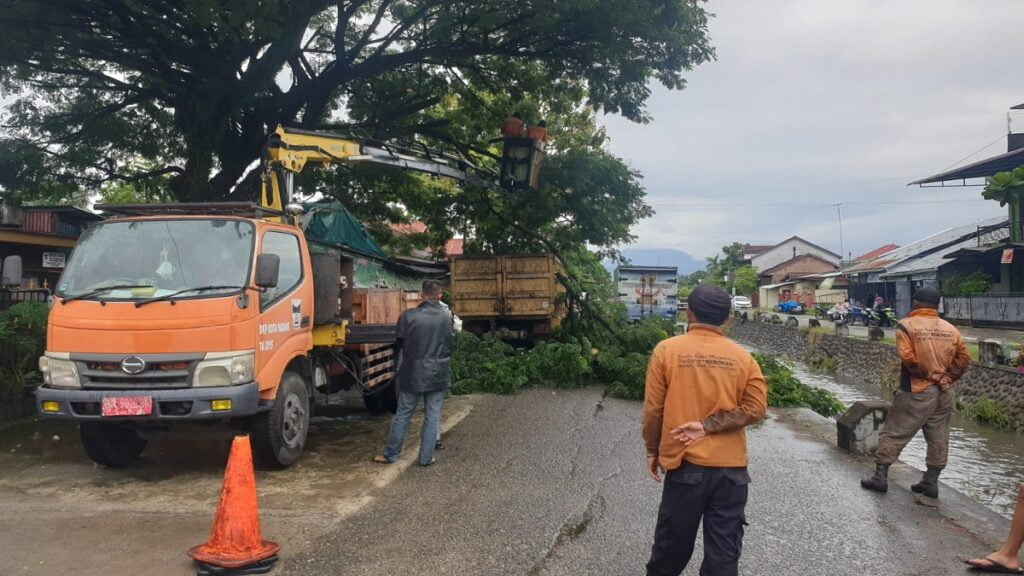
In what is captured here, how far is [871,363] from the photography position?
20.5m

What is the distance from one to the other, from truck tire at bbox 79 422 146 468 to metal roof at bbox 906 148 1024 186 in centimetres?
3199

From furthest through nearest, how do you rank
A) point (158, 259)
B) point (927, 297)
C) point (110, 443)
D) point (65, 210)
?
point (65, 210) → point (110, 443) → point (158, 259) → point (927, 297)

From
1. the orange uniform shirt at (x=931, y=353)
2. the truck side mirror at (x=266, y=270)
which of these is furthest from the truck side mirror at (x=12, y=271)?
the orange uniform shirt at (x=931, y=353)

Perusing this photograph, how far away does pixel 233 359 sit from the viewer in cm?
574

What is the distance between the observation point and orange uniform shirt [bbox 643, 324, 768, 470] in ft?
11.1

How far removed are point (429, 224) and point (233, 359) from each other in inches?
460

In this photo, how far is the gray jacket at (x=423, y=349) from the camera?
21.8 ft

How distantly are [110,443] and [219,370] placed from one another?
1.77 meters

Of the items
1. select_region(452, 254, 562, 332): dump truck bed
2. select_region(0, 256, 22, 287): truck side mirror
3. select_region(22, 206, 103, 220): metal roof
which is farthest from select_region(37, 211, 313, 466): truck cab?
select_region(22, 206, 103, 220): metal roof

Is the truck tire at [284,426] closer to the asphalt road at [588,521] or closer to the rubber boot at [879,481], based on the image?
the asphalt road at [588,521]

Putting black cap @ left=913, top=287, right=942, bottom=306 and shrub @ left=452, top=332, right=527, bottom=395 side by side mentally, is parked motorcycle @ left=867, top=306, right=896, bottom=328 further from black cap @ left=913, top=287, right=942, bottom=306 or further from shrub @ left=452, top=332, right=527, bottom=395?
black cap @ left=913, top=287, right=942, bottom=306

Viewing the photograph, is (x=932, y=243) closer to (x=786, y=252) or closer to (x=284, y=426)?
(x=284, y=426)

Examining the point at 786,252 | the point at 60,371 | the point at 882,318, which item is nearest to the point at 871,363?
the point at 882,318

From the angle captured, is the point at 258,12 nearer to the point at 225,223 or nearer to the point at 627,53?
the point at 225,223
